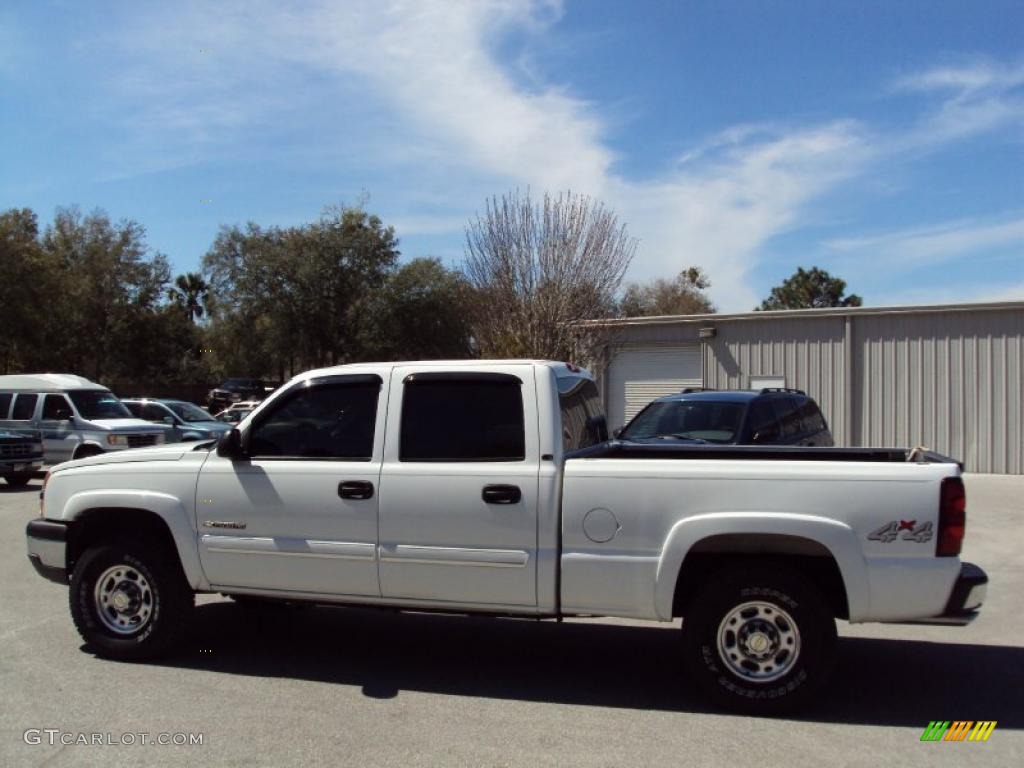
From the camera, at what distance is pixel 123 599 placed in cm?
613

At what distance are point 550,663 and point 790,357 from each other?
16.8m

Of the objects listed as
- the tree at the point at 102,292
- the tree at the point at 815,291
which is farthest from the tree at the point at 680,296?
the tree at the point at 102,292

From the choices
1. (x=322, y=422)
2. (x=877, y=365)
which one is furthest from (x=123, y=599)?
(x=877, y=365)

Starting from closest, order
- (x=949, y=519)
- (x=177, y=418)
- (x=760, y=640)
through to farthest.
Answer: (x=949, y=519)
(x=760, y=640)
(x=177, y=418)

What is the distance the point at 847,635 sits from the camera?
23.2 ft

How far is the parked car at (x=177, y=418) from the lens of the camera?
20.4 meters

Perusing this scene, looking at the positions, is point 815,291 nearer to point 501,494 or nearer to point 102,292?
point 102,292

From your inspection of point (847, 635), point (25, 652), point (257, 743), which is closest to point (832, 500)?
point (847, 635)

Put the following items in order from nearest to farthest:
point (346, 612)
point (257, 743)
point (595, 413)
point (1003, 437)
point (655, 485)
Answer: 1. point (257, 743)
2. point (655, 485)
3. point (595, 413)
4. point (346, 612)
5. point (1003, 437)

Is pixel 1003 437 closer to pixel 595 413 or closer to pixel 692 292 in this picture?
pixel 595 413

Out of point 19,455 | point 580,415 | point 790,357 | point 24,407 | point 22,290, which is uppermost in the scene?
point 22,290

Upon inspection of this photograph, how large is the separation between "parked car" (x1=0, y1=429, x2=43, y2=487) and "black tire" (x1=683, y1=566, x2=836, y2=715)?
1545 centimetres

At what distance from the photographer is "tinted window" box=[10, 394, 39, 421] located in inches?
717

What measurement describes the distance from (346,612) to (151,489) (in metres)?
2.29
